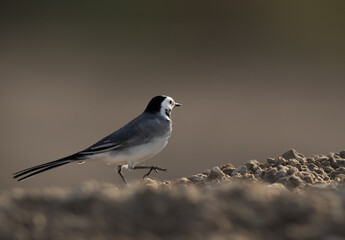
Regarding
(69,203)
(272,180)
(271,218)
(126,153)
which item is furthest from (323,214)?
(126,153)

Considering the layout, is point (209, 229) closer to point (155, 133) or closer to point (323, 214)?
point (323, 214)

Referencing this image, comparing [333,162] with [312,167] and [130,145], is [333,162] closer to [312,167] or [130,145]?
[312,167]

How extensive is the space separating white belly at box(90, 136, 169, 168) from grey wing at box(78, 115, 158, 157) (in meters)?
0.06

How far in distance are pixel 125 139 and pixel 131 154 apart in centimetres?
20

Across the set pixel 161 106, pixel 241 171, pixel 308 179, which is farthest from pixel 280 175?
pixel 161 106

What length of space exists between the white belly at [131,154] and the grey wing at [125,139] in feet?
0.19

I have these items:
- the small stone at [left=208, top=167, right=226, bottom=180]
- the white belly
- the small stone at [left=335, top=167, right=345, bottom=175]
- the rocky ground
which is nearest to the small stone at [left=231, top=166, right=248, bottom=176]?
the small stone at [left=208, top=167, right=226, bottom=180]

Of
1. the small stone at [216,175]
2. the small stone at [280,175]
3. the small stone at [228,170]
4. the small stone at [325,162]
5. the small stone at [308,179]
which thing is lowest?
the small stone at [308,179]

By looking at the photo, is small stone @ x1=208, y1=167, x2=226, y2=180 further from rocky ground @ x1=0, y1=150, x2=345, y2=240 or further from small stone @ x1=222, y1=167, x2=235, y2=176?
rocky ground @ x1=0, y1=150, x2=345, y2=240

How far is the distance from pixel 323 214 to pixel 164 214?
101 centimetres

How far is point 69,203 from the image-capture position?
544 cm

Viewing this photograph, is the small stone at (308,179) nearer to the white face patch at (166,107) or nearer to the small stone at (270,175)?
the small stone at (270,175)

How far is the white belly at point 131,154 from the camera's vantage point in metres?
9.69

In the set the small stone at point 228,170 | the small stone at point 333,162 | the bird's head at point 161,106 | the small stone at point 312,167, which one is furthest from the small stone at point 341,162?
the bird's head at point 161,106
